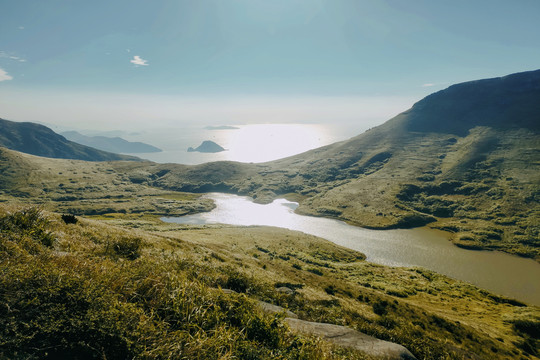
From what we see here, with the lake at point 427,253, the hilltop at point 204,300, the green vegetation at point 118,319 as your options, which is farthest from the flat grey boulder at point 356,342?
the lake at point 427,253

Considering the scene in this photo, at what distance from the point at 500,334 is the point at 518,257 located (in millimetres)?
90293

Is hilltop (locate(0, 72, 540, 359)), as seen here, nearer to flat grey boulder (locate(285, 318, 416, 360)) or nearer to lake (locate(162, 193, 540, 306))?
flat grey boulder (locate(285, 318, 416, 360))

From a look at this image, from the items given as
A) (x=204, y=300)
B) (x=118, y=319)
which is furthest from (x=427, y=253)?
(x=118, y=319)

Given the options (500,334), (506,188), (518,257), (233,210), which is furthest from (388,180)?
(500,334)

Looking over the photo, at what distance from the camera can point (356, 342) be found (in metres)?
9.78

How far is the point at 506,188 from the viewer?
5965 inches

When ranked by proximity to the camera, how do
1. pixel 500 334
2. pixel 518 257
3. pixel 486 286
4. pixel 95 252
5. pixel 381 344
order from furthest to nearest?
pixel 518 257, pixel 486 286, pixel 500 334, pixel 95 252, pixel 381 344

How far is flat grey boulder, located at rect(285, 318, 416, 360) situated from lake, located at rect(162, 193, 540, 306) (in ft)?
→ 283

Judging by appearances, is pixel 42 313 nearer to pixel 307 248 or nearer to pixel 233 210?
pixel 307 248

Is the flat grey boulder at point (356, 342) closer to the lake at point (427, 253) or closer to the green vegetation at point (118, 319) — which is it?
the green vegetation at point (118, 319)

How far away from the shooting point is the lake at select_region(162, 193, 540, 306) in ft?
247

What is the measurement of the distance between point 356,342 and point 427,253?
108384 millimetres

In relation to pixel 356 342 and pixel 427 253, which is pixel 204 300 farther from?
pixel 427 253

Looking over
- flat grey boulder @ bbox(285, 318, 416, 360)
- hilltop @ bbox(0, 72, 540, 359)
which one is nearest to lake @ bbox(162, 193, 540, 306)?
hilltop @ bbox(0, 72, 540, 359)
